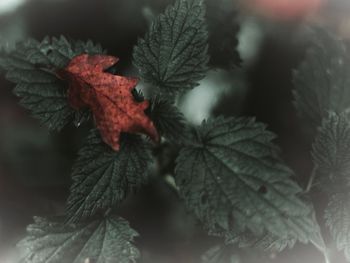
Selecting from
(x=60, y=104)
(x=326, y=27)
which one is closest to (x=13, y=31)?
(x=60, y=104)

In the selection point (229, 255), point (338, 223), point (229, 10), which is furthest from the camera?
point (229, 10)

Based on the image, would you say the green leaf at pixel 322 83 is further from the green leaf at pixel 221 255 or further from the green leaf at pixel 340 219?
the green leaf at pixel 221 255

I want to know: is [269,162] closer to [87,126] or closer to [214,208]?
[214,208]

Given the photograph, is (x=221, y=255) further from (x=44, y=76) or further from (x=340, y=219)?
Answer: (x=44, y=76)

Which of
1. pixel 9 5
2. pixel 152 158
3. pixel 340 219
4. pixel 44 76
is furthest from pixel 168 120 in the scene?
pixel 9 5

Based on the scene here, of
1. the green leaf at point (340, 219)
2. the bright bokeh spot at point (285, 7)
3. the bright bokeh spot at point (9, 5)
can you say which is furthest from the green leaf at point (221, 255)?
the bright bokeh spot at point (9, 5)
